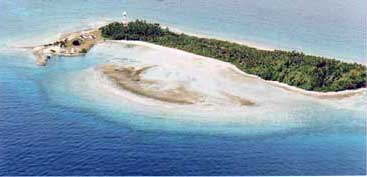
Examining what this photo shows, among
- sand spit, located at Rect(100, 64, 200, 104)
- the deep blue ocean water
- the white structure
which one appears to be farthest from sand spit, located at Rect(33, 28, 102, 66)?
sand spit, located at Rect(100, 64, 200, 104)

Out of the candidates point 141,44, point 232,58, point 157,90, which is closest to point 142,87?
point 157,90

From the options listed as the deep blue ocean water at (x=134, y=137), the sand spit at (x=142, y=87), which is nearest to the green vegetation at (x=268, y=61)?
the deep blue ocean water at (x=134, y=137)

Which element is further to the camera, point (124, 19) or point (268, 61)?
point (124, 19)

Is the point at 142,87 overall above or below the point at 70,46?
below

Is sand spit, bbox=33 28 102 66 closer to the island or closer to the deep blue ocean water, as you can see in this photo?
the island

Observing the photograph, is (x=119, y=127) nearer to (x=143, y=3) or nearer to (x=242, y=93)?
(x=242, y=93)

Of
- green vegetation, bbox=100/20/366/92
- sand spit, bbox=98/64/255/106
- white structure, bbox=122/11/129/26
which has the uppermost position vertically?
white structure, bbox=122/11/129/26

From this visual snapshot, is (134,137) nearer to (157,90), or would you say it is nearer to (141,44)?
(157,90)

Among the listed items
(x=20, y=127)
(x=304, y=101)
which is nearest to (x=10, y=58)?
(x=20, y=127)
